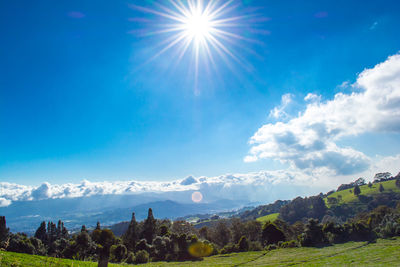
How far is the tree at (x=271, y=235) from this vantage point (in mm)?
60719

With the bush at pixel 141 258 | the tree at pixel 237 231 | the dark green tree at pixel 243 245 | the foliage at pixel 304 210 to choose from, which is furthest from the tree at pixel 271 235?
the foliage at pixel 304 210

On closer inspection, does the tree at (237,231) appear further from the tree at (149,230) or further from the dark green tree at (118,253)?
the dark green tree at (118,253)

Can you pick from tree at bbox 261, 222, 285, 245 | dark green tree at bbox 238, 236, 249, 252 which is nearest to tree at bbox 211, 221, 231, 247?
tree at bbox 261, 222, 285, 245

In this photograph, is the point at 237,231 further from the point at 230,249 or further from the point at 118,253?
the point at 118,253

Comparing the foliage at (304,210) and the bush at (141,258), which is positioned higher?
the bush at (141,258)

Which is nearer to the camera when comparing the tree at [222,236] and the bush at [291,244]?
the bush at [291,244]

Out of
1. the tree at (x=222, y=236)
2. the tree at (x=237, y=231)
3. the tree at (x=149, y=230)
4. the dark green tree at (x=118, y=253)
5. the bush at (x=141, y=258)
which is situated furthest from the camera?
the tree at (x=222, y=236)

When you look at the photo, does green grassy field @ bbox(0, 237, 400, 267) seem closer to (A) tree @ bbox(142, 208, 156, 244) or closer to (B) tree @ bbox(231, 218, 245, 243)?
(A) tree @ bbox(142, 208, 156, 244)

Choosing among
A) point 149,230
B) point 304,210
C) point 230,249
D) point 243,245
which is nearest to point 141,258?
point 230,249

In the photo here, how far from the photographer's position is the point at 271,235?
61.4 m

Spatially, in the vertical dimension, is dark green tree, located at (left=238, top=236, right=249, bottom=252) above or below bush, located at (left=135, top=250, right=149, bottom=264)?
below

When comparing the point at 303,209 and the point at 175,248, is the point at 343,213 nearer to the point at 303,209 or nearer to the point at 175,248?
the point at 303,209

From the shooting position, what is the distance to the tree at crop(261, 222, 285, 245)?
6072cm

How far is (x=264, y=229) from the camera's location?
63375 mm
